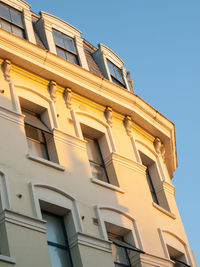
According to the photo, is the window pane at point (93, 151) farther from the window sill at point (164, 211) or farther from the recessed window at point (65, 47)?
the recessed window at point (65, 47)

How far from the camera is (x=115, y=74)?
2525cm

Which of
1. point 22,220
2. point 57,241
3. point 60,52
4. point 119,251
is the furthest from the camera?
point 60,52

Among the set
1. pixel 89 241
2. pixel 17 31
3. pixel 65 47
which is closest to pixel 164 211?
pixel 89 241

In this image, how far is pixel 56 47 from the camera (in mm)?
23109

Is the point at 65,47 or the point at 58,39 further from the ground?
the point at 58,39

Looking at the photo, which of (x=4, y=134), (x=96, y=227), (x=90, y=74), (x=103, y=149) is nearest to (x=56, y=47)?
(x=90, y=74)

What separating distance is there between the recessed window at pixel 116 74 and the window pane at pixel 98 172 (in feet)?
15.2

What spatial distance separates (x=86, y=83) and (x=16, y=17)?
3.39m

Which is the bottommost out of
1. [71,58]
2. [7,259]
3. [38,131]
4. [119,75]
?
Answer: [7,259]

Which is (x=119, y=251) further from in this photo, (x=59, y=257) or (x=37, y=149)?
(x=37, y=149)

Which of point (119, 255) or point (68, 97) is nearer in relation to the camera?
point (119, 255)

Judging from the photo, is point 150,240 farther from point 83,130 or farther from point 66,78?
point 66,78

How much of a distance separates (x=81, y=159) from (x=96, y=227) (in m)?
2.61

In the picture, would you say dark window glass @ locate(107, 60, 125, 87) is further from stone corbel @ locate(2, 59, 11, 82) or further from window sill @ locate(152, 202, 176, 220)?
stone corbel @ locate(2, 59, 11, 82)
